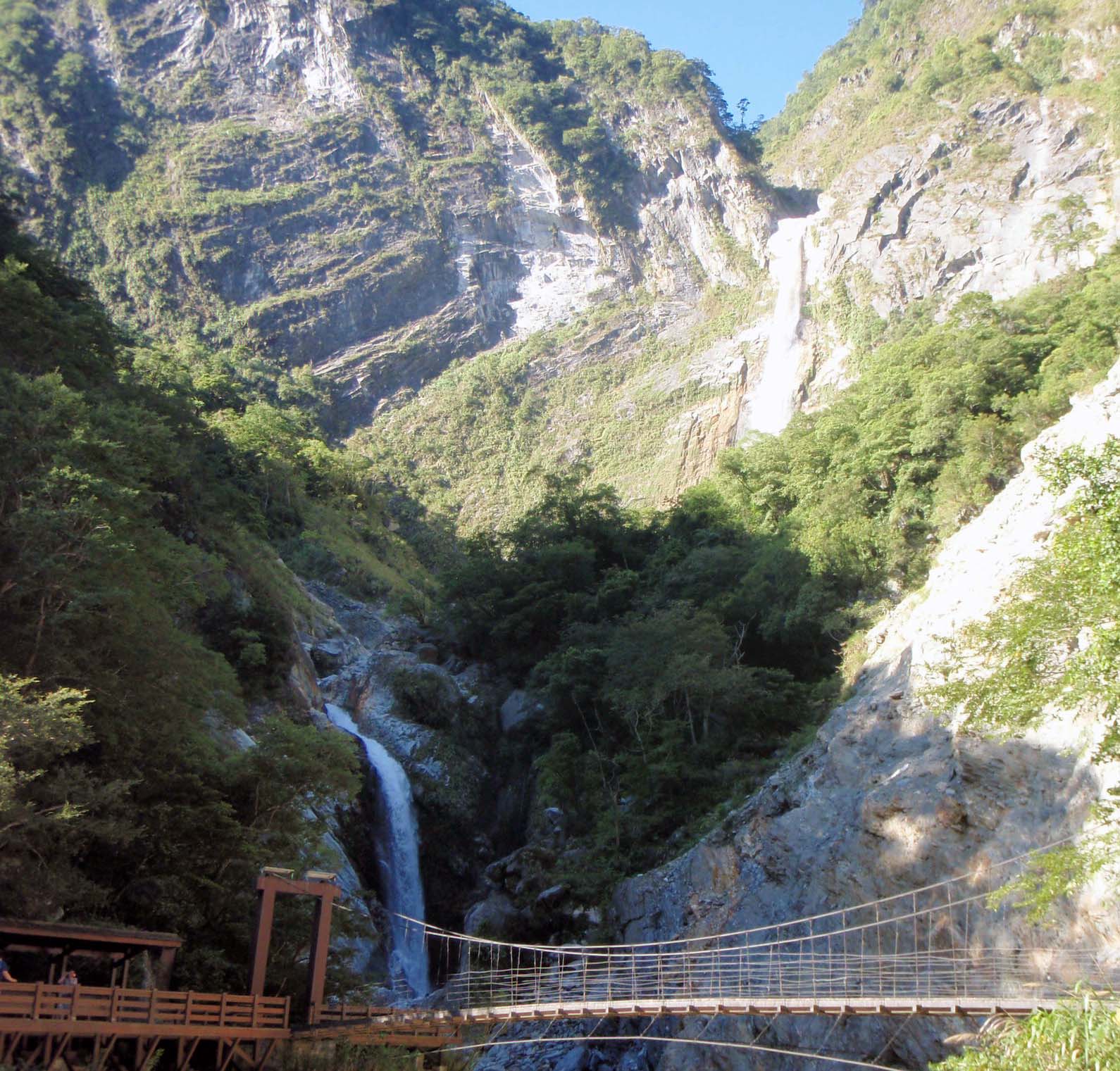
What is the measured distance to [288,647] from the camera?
2473 centimetres

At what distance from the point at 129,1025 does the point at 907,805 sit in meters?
10.1

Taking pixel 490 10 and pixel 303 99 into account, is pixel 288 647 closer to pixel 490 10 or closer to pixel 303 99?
pixel 303 99

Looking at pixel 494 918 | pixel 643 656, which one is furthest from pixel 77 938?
pixel 643 656

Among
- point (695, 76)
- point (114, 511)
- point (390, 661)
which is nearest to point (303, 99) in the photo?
point (695, 76)

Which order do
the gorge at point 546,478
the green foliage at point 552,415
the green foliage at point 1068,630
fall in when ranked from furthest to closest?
the green foliage at point 552,415
the gorge at point 546,478
the green foliage at point 1068,630

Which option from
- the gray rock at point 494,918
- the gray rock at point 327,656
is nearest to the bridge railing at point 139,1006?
the gray rock at point 494,918

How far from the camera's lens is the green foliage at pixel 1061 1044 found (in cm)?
760

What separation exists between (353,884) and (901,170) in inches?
1774

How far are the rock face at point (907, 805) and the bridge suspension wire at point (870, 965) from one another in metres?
0.26

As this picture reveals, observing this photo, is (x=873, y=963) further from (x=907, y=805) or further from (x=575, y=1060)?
(x=575, y=1060)

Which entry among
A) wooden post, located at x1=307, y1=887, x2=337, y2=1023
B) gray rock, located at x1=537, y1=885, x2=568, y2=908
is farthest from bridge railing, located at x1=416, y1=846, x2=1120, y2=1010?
wooden post, located at x1=307, y1=887, x2=337, y2=1023

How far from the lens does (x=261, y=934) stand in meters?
11.9

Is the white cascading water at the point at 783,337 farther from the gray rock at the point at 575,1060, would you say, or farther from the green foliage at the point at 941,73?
the gray rock at the point at 575,1060

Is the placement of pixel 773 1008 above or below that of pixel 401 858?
below
